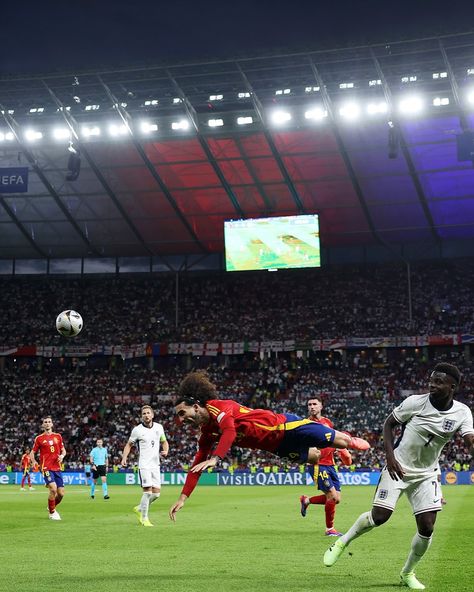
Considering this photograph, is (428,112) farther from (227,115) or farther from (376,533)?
(376,533)

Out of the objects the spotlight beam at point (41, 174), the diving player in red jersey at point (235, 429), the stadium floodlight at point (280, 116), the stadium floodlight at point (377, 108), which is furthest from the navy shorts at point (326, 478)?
the spotlight beam at point (41, 174)

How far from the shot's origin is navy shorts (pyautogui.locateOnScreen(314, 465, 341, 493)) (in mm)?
15330

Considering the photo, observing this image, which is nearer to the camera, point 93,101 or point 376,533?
point 376,533

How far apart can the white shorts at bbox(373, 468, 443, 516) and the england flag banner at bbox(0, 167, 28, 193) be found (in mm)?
36058

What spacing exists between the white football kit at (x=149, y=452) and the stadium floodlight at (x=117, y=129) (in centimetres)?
3046

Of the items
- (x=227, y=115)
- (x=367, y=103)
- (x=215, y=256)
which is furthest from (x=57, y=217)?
(x=367, y=103)

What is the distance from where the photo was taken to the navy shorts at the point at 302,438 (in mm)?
9641

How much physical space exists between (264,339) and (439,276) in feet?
43.4

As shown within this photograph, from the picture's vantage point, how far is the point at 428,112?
140 ft

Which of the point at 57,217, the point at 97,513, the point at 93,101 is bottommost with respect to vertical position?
the point at 97,513

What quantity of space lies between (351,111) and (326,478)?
30599 millimetres

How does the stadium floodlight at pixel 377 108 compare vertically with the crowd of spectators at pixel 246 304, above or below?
above

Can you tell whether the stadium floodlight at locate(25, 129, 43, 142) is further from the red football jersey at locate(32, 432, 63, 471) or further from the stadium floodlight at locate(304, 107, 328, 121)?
Answer: the red football jersey at locate(32, 432, 63, 471)

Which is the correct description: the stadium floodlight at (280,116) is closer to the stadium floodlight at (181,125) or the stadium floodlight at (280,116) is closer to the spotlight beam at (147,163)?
the stadium floodlight at (181,125)
